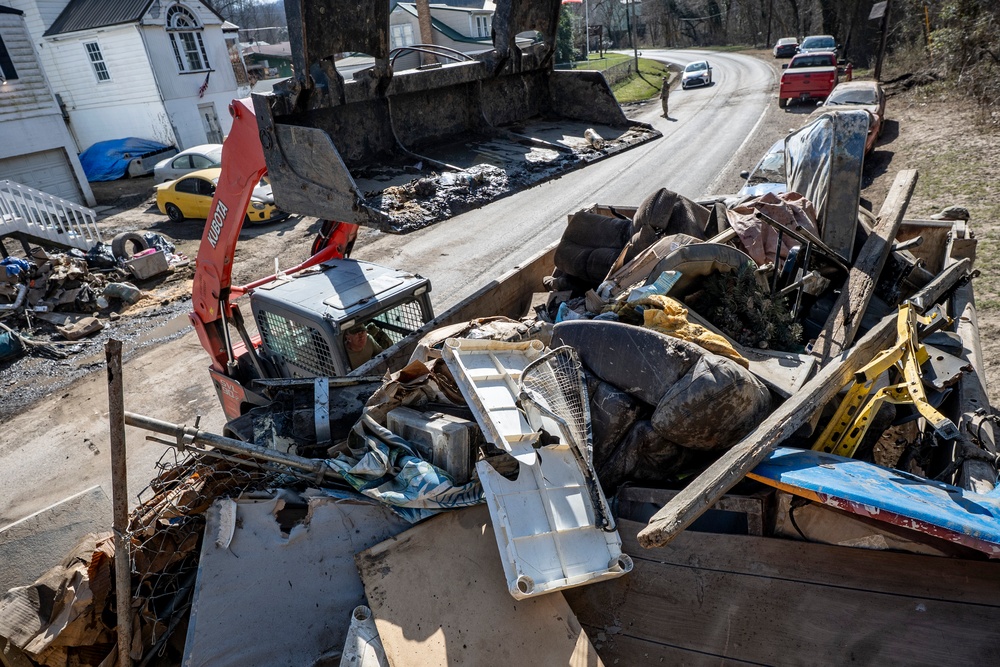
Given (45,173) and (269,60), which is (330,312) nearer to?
(45,173)

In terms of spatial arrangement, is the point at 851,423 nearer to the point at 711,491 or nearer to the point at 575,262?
the point at 711,491

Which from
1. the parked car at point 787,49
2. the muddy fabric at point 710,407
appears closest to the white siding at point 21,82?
the muddy fabric at point 710,407

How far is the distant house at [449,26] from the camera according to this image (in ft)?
108

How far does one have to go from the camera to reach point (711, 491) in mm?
2465

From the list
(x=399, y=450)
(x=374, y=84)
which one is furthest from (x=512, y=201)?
(x=399, y=450)

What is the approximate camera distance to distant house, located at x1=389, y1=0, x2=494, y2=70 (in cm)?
3303

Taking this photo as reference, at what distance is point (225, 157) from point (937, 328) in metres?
5.09

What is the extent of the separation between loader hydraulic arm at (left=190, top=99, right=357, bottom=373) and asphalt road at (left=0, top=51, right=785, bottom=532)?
981 mm

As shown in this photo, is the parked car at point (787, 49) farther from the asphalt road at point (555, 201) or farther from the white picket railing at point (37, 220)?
the white picket railing at point (37, 220)

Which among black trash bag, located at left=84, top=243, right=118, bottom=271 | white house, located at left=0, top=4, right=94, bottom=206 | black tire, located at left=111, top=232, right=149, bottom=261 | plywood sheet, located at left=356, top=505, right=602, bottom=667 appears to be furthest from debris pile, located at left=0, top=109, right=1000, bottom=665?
white house, located at left=0, top=4, right=94, bottom=206

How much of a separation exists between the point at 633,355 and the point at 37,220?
14078mm

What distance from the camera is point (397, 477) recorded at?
314 cm

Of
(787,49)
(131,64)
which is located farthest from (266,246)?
(787,49)

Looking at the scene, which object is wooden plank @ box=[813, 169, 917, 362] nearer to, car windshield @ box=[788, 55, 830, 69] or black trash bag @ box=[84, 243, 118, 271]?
black trash bag @ box=[84, 243, 118, 271]
